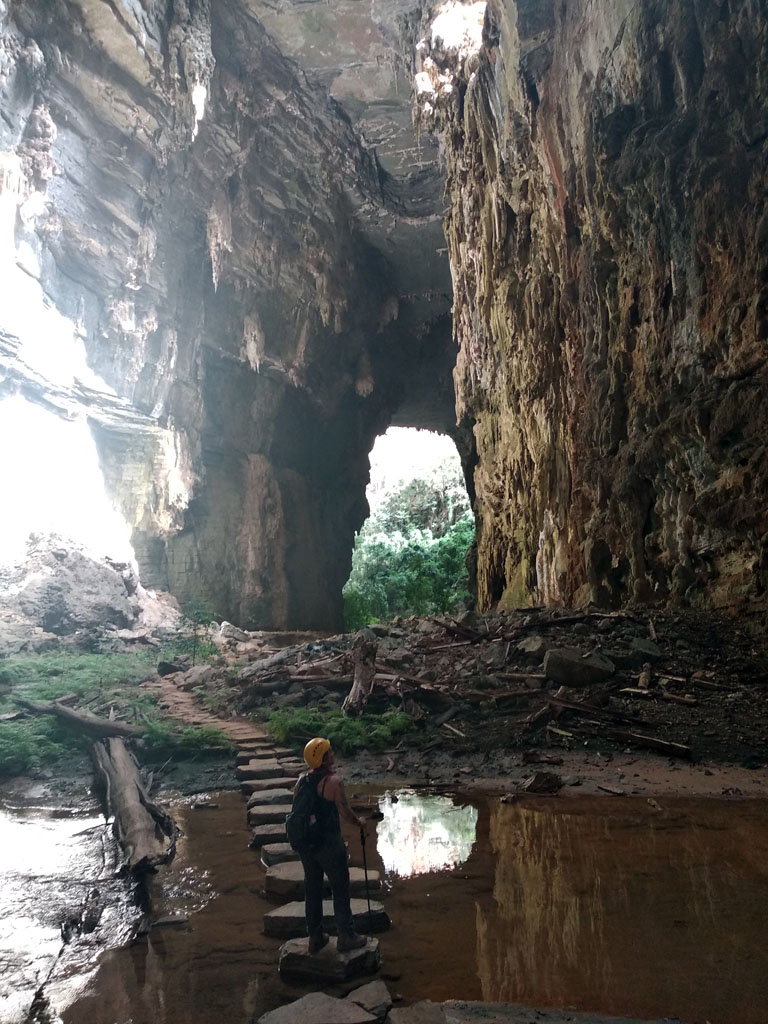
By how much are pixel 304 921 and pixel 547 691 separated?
15.6 feet

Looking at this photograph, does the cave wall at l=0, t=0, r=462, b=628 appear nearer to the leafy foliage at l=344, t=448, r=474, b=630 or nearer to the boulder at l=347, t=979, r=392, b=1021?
the leafy foliage at l=344, t=448, r=474, b=630

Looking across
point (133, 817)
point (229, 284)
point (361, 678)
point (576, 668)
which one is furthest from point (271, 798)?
point (229, 284)

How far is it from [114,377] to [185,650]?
10309 mm

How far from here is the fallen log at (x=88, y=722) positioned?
8.03 meters

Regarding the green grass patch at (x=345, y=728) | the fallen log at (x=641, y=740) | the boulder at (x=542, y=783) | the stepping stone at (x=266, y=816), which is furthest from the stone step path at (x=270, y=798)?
the fallen log at (x=641, y=740)

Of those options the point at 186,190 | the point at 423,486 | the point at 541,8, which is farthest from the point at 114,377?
the point at 423,486

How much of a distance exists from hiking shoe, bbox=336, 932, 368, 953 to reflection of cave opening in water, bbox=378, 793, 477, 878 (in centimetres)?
103

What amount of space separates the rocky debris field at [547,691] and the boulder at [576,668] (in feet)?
0.04

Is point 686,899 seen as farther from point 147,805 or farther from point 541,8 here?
point 541,8

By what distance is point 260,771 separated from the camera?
6.79 meters

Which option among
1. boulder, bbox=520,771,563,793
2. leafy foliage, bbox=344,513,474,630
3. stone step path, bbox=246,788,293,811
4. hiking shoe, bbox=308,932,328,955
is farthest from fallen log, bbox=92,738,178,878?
leafy foliage, bbox=344,513,474,630

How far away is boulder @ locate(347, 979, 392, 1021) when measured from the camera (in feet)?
8.80

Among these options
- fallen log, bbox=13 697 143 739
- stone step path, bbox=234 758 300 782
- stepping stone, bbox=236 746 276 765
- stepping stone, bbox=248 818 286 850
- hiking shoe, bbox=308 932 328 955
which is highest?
fallen log, bbox=13 697 143 739

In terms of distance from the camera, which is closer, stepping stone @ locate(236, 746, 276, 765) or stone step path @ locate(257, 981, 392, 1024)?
stone step path @ locate(257, 981, 392, 1024)
